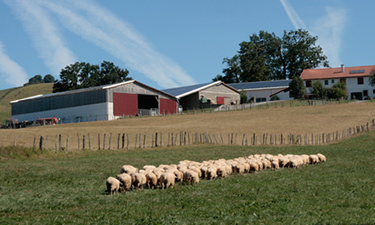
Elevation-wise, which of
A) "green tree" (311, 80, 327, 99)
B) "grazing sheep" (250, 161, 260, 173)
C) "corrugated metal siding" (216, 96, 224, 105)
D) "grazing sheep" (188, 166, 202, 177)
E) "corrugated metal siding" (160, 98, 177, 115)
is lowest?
"grazing sheep" (250, 161, 260, 173)

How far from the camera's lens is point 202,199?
645 inches

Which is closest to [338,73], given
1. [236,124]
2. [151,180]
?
[236,124]

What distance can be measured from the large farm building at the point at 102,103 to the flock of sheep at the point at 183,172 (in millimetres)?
59223

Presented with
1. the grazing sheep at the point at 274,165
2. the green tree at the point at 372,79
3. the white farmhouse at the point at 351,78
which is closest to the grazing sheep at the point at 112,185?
the grazing sheep at the point at 274,165

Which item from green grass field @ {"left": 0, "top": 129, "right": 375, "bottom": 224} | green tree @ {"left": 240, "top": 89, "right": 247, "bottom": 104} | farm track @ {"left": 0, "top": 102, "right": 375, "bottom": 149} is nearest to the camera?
green grass field @ {"left": 0, "top": 129, "right": 375, "bottom": 224}

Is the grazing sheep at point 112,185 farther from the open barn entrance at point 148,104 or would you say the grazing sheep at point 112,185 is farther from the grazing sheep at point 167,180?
the open barn entrance at point 148,104

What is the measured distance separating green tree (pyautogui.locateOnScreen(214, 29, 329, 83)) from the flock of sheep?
115m

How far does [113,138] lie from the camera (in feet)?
171

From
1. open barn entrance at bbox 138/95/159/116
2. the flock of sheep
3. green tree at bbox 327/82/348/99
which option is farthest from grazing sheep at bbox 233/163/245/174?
green tree at bbox 327/82/348/99

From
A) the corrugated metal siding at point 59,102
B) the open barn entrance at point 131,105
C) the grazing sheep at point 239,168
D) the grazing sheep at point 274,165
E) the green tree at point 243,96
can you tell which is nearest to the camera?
the grazing sheep at point 239,168

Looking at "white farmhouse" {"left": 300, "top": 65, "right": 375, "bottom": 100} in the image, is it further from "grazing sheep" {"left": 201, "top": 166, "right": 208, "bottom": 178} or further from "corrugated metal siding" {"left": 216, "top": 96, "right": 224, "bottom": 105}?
"grazing sheep" {"left": 201, "top": 166, "right": 208, "bottom": 178}

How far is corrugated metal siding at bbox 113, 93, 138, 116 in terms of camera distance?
83625mm

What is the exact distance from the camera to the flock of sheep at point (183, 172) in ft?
61.3

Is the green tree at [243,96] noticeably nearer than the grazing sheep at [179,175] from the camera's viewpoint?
No
